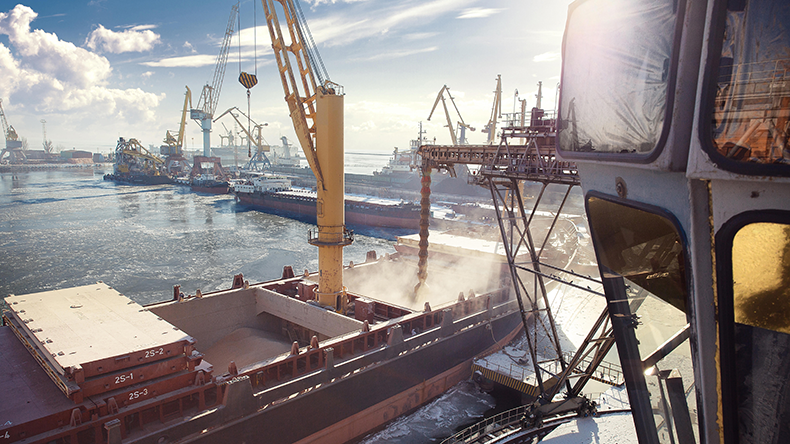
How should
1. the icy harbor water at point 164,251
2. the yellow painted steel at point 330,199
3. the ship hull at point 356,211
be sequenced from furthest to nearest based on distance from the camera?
the ship hull at point 356,211 < the icy harbor water at point 164,251 < the yellow painted steel at point 330,199

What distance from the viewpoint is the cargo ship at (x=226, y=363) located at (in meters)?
10.4

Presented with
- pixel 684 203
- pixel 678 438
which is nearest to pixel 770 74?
pixel 684 203

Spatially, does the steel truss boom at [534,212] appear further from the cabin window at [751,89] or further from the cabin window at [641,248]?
the cabin window at [751,89]

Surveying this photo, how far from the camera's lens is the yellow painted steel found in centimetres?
1748

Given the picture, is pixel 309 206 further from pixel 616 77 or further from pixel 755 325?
pixel 755 325

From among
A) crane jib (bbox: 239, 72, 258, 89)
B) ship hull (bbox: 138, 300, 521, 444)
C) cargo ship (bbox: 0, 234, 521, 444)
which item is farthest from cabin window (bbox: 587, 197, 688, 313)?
crane jib (bbox: 239, 72, 258, 89)

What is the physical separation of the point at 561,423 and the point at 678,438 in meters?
5.64

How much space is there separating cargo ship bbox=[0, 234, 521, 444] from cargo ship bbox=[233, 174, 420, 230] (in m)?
41.5

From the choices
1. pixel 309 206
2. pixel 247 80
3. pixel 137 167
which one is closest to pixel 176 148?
pixel 137 167

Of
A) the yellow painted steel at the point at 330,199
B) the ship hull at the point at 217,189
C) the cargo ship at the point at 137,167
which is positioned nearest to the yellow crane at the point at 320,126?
the yellow painted steel at the point at 330,199

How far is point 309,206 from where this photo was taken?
71500 mm

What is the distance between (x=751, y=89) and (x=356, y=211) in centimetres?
6569

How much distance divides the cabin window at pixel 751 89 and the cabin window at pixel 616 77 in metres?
0.42

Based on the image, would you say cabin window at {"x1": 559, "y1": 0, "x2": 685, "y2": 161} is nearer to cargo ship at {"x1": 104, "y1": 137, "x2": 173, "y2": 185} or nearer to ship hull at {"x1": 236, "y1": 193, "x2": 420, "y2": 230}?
ship hull at {"x1": 236, "y1": 193, "x2": 420, "y2": 230}
